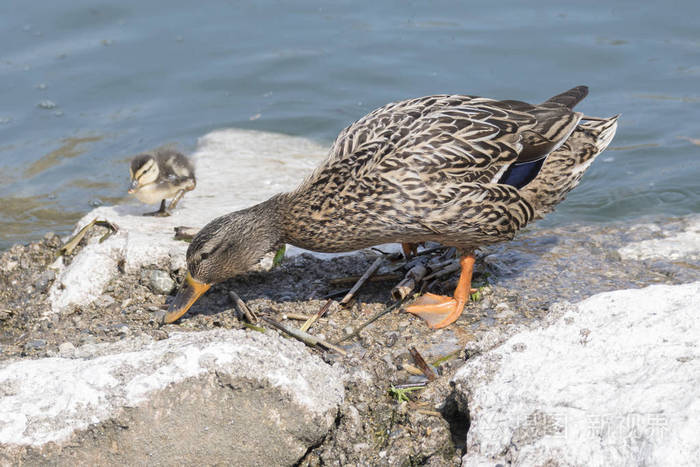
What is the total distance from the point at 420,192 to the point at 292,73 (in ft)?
16.8

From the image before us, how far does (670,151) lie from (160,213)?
14.8 feet

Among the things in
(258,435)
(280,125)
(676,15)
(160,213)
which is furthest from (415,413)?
(676,15)

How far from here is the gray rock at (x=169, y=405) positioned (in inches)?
109

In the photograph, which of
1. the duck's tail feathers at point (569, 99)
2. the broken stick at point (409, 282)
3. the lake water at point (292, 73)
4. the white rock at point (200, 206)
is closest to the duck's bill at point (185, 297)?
the white rock at point (200, 206)

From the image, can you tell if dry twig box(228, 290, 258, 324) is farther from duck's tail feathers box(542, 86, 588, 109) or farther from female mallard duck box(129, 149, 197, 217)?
duck's tail feathers box(542, 86, 588, 109)

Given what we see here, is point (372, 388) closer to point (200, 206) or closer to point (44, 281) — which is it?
point (44, 281)

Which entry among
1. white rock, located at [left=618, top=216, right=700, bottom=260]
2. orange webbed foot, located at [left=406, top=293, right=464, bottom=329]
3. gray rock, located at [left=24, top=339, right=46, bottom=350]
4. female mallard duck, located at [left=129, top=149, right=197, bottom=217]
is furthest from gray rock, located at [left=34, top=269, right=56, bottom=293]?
white rock, located at [left=618, top=216, right=700, bottom=260]

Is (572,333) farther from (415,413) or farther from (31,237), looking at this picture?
(31,237)

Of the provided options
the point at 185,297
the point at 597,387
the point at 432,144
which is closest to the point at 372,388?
the point at 597,387

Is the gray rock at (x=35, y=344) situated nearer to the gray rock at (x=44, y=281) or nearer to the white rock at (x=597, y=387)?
the gray rock at (x=44, y=281)

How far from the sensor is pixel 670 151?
6.85 m

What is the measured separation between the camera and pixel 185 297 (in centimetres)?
414

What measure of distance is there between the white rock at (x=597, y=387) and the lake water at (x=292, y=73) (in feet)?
11.7

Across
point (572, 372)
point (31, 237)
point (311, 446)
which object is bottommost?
point (31, 237)
